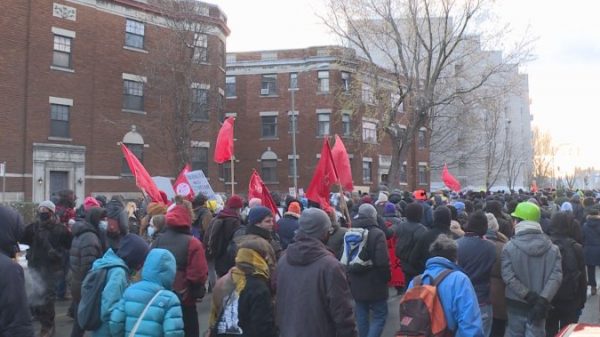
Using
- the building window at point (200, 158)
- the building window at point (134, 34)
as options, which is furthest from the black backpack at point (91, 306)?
the building window at point (200, 158)

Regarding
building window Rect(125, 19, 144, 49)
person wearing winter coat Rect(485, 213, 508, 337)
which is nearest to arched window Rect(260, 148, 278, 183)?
building window Rect(125, 19, 144, 49)

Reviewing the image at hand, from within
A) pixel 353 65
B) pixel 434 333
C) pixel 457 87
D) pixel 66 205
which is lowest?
pixel 434 333

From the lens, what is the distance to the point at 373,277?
6.86 metres

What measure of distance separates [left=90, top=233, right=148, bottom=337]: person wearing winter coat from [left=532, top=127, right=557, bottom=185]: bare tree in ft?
245

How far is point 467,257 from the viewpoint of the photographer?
6227 mm

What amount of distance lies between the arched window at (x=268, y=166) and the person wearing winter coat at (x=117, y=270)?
115ft

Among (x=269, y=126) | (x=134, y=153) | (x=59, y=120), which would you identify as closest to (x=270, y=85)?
(x=269, y=126)

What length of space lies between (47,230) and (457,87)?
26211mm

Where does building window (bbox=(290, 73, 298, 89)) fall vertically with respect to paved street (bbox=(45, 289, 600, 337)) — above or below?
above

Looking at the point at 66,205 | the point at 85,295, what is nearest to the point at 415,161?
the point at 66,205

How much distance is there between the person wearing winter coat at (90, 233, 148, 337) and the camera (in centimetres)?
488

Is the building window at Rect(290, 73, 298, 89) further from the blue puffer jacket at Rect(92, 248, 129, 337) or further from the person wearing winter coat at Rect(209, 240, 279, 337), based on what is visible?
the person wearing winter coat at Rect(209, 240, 279, 337)

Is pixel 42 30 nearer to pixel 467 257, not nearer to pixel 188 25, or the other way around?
pixel 188 25

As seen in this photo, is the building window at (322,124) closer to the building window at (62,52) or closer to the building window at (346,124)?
the building window at (346,124)
